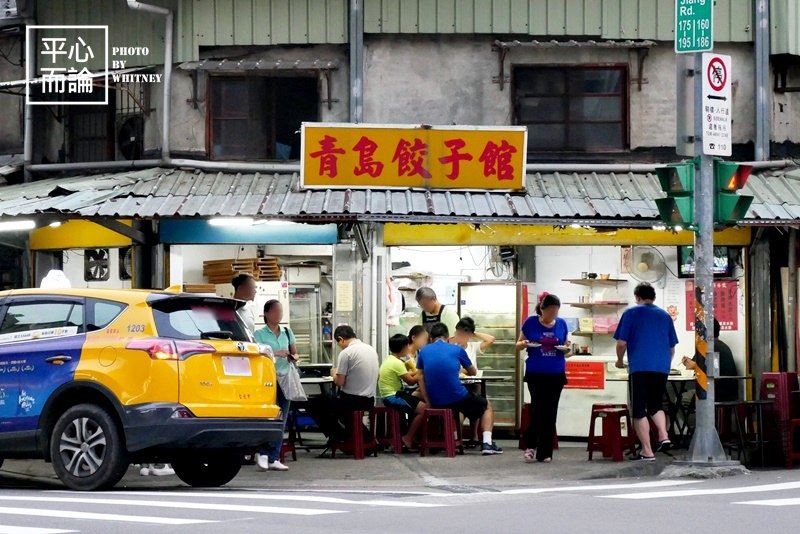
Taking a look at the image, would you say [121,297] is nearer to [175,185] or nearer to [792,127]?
[175,185]

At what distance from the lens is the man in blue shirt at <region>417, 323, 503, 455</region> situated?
17531 mm

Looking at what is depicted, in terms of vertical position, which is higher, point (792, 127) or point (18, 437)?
point (792, 127)

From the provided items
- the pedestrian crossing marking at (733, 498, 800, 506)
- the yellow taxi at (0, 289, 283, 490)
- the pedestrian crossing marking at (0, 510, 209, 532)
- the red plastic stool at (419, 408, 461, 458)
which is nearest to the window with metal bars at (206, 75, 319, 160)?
the red plastic stool at (419, 408, 461, 458)

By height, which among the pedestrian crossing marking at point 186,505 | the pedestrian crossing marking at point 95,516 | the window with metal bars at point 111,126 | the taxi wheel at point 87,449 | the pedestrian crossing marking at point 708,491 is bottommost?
the pedestrian crossing marking at point 708,491

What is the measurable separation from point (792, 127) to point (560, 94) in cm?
321

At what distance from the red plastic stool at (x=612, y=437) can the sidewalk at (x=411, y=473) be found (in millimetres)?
142

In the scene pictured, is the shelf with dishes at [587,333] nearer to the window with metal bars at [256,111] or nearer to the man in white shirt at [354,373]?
the window with metal bars at [256,111]

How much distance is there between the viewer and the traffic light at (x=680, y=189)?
1508 centimetres

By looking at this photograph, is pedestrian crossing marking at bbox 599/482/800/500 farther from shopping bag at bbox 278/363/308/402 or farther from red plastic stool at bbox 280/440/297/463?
red plastic stool at bbox 280/440/297/463

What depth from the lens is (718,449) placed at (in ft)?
49.2

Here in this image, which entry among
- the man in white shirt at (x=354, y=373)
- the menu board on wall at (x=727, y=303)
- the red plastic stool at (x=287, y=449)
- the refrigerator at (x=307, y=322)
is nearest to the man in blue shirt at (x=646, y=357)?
the man in white shirt at (x=354, y=373)

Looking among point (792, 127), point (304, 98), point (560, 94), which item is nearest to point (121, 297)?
point (304, 98)

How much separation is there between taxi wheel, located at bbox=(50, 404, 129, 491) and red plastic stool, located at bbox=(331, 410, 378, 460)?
482cm

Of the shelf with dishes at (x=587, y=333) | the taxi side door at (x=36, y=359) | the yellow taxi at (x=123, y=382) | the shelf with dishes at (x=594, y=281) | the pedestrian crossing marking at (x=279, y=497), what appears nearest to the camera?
the pedestrian crossing marking at (x=279, y=497)
